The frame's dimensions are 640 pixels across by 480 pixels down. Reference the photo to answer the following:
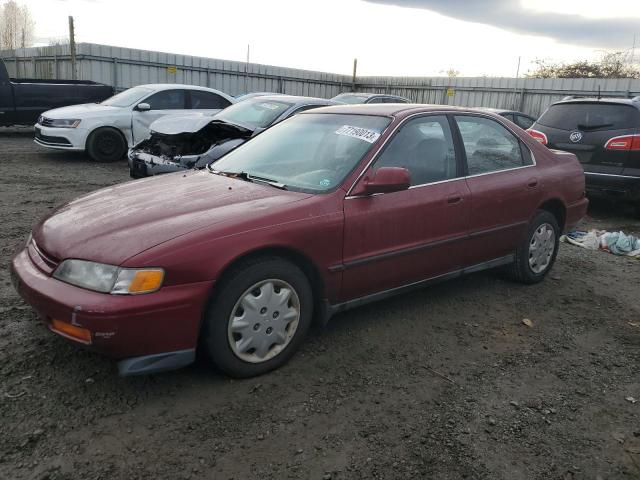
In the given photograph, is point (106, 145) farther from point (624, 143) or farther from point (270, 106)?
point (624, 143)

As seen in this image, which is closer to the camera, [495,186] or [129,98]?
[495,186]

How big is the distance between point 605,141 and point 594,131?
0.23 meters

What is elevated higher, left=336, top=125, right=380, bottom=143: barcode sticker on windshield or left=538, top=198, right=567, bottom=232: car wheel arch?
left=336, top=125, right=380, bottom=143: barcode sticker on windshield

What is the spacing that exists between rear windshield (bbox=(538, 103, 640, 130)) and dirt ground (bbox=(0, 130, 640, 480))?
158 inches

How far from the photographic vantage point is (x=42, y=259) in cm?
292

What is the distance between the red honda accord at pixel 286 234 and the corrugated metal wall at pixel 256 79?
1307 centimetres

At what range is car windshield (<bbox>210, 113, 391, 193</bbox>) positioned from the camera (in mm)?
3484

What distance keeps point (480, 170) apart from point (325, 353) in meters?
1.88

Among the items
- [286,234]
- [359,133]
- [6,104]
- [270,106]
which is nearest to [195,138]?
[270,106]

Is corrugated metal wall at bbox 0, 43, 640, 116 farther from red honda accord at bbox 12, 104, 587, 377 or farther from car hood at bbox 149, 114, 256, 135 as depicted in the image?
red honda accord at bbox 12, 104, 587, 377

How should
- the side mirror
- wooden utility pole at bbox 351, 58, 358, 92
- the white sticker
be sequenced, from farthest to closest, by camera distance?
wooden utility pole at bbox 351, 58, 358, 92 → the white sticker → the side mirror

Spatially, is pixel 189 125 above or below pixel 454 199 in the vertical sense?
above

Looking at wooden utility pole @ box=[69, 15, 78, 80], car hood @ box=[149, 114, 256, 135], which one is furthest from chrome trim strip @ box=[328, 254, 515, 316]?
wooden utility pole @ box=[69, 15, 78, 80]

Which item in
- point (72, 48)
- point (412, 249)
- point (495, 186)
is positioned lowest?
point (412, 249)
